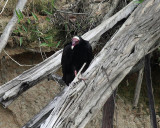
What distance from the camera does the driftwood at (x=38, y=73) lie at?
7.75 ft

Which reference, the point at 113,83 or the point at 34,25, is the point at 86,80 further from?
the point at 34,25

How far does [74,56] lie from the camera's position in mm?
3297

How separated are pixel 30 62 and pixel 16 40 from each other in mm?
526

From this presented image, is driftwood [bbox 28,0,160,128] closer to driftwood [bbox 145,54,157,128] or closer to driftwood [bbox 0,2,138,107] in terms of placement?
driftwood [bbox 0,2,138,107]

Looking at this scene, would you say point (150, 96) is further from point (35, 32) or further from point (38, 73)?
point (35, 32)

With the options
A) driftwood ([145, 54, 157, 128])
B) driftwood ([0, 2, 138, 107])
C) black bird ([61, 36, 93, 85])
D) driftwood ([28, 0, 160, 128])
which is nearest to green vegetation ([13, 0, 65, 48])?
black bird ([61, 36, 93, 85])

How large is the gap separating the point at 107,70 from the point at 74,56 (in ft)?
2.90

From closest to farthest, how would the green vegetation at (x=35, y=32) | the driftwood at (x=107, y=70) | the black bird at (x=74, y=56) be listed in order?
the driftwood at (x=107, y=70), the black bird at (x=74, y=56), the green vegetation at (x=35, y=32)

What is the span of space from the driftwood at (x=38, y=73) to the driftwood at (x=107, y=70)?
243 millimetres

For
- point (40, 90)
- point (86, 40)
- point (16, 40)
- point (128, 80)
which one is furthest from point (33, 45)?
point (128, 80)

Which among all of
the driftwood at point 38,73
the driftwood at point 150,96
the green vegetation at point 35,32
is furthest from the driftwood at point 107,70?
the green vegetation at point 35,32

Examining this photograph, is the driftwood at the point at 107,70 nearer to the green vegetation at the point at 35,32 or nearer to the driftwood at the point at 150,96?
the driftwood at the point at 150,96

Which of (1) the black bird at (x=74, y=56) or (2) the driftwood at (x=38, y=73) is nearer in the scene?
(2) the driftwood at (x=38, y=73)

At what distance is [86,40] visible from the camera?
3.28 m
